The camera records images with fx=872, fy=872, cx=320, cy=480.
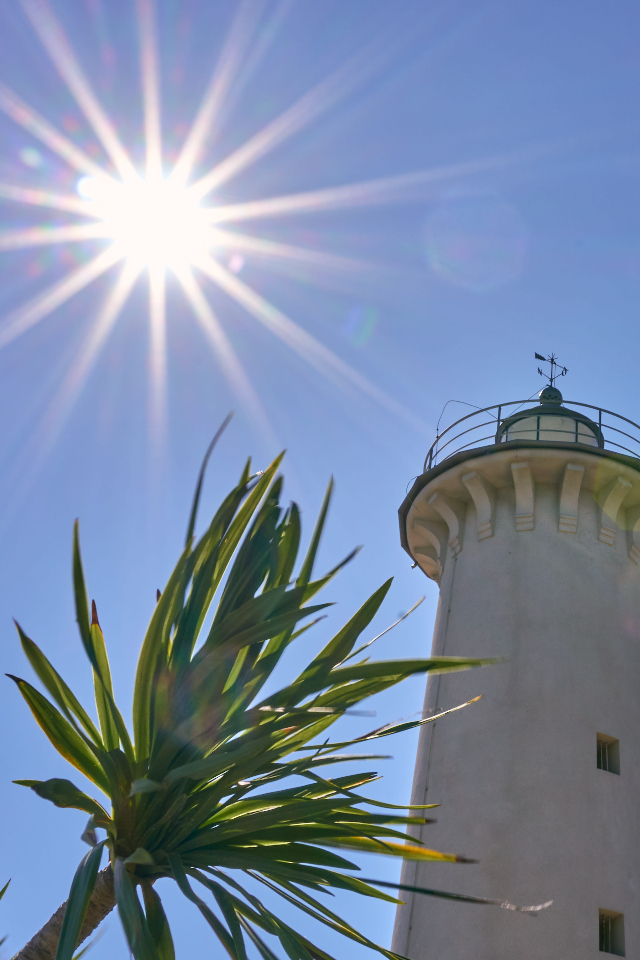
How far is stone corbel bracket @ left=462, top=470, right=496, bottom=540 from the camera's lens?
10.6 m

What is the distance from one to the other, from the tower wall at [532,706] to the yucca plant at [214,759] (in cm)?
445

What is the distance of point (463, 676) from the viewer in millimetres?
9484

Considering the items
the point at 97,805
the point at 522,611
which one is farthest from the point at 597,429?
the point at 97,805

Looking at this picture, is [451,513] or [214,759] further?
[451,513]

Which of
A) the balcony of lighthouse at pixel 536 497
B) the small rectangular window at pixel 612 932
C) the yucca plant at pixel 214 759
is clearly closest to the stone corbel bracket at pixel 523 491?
the balcony of lighthouse at pixel 536 497

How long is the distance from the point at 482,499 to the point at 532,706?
2.75m

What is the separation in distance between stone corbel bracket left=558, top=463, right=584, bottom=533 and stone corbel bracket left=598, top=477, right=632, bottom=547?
0.35 metres

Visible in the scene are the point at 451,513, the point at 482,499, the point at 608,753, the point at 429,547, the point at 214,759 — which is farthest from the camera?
the point at 429,547

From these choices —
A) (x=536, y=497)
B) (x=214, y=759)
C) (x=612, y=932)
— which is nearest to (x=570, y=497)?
(x=536, y=497)

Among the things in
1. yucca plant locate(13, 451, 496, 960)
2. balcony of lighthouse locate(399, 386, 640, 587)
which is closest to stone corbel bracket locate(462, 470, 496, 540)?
balcony of lighthouse locate(399, 386, 640, 587)

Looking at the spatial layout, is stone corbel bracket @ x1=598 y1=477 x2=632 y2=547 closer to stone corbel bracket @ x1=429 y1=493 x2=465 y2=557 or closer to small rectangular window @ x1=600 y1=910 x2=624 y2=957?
stone corbel bracket @ x1=429 y1=493 x2=465 y2=557

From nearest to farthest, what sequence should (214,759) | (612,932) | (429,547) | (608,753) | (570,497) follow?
(214,759), (612,932), (608,753), (570,497), (429,547)

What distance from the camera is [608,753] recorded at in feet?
29.0

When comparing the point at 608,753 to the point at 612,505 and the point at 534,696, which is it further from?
the point at 612,505
